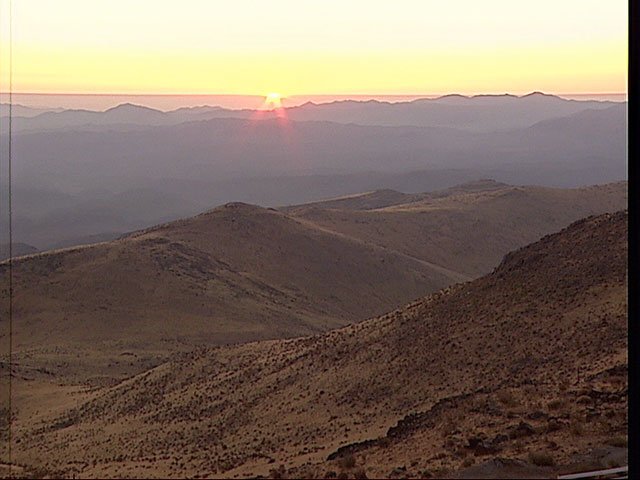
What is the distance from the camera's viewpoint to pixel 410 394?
17047mm

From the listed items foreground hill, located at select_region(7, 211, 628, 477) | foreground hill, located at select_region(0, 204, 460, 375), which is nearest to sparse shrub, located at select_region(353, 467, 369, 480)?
foreground hill, located at select_region(7, 211, 628, 477)

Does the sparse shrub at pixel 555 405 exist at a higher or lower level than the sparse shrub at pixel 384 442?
higher

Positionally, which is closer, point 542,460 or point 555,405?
point 542,460

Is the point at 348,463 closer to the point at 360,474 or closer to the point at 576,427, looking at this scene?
the point at 360,474

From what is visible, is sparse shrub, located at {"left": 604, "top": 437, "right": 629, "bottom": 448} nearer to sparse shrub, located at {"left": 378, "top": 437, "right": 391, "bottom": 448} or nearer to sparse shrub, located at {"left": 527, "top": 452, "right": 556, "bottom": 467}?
sparse shrub, located at {"left": 527, "top": 452, "right": 556, "bottom": 467}

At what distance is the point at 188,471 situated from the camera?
39.8 feet

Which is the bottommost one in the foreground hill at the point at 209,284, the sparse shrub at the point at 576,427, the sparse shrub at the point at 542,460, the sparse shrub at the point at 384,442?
the foreground hill at the point at 209,284

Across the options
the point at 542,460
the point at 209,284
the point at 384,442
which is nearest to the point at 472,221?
the point at 209,284

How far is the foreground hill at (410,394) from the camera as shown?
1026 centimetres

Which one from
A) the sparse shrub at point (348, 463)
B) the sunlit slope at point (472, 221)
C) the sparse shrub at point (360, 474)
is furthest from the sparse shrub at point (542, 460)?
the sunlit slope at point (472, 221)

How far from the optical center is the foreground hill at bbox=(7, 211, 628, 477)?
1026 centimetres

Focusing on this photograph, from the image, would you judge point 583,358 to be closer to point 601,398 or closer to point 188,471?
point 601,398

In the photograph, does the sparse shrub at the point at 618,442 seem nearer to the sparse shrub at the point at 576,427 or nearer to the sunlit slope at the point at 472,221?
the sparse shrub at the point at 576,427

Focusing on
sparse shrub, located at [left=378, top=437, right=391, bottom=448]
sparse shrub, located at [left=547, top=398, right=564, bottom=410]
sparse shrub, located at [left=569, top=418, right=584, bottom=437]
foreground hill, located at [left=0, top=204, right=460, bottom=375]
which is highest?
sparse shrub, located at [left=569, top=418, right=584, bottom=437]
